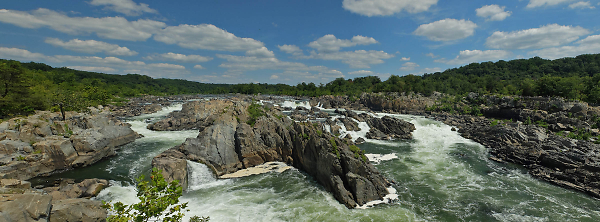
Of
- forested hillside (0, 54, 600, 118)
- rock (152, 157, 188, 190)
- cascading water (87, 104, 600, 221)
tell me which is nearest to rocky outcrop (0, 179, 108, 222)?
cascading water (87, 104, 600, 221)

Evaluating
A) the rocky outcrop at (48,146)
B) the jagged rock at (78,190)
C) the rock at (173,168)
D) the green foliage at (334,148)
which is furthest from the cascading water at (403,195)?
the green foliage at (334,148)

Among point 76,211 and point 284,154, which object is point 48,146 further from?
point 284,154

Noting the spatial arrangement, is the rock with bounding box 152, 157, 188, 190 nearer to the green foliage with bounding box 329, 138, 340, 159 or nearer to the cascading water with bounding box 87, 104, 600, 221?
the cascading water with bounding box 87, 104, 600, 221

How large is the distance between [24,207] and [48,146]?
15.4 meters

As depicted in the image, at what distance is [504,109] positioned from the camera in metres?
59.1

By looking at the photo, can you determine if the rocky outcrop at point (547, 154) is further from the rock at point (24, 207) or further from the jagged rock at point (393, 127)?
the rock at point (24, 207)

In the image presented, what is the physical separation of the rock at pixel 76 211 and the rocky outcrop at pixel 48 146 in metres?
11.3

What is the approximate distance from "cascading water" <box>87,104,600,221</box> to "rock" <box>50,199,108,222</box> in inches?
130

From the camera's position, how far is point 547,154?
2600 centimetres

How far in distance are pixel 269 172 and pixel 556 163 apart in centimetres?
3138

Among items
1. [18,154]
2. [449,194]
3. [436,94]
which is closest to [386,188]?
[449,194]

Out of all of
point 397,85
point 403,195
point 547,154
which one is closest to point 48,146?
point 403,195

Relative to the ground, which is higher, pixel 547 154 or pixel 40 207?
pixel 547 154

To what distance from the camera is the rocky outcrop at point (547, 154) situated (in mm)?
21672
